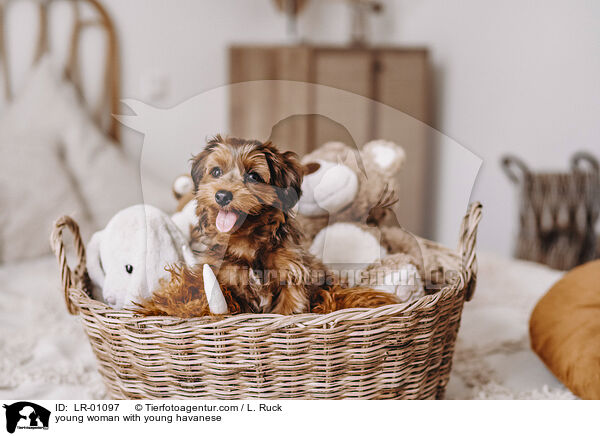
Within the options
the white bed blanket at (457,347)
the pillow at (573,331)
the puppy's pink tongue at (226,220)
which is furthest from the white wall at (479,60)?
the puppy's pink tongue at (226,220)

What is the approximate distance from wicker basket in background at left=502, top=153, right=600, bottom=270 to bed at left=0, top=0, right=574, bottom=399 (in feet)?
2.23

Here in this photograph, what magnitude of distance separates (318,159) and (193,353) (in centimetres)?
37

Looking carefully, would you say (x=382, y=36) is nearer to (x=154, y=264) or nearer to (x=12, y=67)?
(x=12, y=67)

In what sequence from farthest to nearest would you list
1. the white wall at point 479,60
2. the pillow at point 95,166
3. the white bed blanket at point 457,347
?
1. the white wall at point 479,60
2. the pillow at point 95,166
3. the white bed blanket at point 457,347

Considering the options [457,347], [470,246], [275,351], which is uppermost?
[470,246]

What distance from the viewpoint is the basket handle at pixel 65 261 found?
2.40 ft

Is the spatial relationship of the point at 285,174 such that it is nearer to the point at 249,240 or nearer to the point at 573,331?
the point at 249,240

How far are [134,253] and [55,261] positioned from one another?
0.97 m

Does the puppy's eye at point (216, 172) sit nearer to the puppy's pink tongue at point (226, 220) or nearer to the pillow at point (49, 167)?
the puppy's pink tongue at point (226, 220)

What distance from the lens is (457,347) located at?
1002 mm
